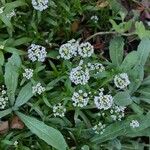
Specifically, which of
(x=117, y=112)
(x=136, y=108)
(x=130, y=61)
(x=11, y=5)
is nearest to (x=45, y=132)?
(x=117, y=112)

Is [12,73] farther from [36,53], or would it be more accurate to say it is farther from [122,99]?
[122,99]

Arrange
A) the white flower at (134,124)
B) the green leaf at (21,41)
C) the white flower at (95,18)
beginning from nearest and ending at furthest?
the white flower at (134,124) < the green leaf at (21,41) < the white flower at (95,18)

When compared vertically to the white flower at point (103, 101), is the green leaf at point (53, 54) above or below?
above

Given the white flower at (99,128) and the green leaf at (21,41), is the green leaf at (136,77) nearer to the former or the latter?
the white flower at (99,128)

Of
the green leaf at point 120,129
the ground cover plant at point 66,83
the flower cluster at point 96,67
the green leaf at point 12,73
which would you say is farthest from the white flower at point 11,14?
the green leaf at point 120,129

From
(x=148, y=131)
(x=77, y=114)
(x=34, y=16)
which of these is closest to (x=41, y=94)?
(x=77, y=114)

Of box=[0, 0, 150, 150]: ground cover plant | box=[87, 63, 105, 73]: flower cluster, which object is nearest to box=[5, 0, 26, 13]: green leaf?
box=[0, 0, 150, 150]: ground cover plant

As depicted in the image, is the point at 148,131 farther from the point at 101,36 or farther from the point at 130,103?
the point at 101,36

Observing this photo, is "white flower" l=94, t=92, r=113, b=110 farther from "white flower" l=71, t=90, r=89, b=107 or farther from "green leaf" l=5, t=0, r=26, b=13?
"green leaf" l=5, t=0, r=26, b=13
